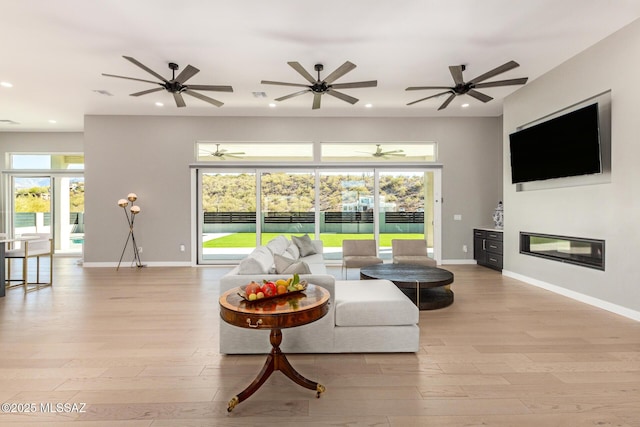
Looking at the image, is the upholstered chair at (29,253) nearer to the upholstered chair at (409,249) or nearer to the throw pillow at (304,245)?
the throw pillow at (304,245)

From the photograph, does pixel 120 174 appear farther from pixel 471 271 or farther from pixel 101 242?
pixel 471 271

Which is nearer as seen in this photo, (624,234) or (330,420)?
(330,420)

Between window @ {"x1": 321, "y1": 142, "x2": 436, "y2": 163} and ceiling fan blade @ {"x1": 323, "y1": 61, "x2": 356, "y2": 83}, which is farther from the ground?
ceiling fan blade @ {"x1": 323, "y1": 61, "x2": 356, "y2": 83}

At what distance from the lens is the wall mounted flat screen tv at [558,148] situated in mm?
→ 4285

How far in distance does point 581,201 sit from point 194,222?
717 cm

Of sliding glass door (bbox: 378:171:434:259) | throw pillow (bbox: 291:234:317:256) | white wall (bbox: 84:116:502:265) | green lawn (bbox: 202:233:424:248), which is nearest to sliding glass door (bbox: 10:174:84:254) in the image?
white wall (bbox: 84:116:502:265)

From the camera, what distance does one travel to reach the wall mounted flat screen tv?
14.1 ft

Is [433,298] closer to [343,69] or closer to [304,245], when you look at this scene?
[304,245]

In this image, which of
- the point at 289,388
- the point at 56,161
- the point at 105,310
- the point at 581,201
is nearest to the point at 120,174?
the point at 56,161

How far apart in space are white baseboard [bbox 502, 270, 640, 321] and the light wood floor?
0.51 ft

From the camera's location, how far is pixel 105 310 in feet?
13.9

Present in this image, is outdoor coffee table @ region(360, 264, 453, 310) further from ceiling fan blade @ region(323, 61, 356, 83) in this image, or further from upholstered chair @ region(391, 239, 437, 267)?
ceiling fan blade @ region(323, 61, 356, 83)

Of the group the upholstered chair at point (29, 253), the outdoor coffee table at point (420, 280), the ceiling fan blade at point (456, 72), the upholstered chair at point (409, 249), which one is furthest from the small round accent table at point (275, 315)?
the upholstered chair at point (29, 253)

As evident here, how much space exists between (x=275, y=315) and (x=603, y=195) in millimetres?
4661
